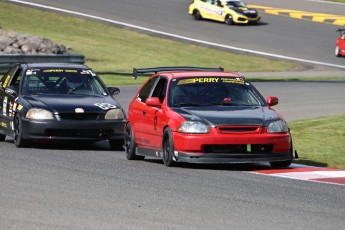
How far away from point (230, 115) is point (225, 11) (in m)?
37.9

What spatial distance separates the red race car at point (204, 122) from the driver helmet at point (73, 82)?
8.58 ft

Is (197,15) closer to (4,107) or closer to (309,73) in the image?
(309,73)

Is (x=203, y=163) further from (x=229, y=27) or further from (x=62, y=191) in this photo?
(x=229, y=27)

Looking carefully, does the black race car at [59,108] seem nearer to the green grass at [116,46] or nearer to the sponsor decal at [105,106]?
the sponsor decal at [105,106]

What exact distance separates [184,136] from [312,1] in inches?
1779

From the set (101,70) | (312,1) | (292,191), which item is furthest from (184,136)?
(312,1)

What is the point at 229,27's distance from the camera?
5188 cm

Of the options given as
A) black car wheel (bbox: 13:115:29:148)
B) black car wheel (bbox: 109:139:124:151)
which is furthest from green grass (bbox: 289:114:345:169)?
black car wheel (bbox: 13:115:29:148)

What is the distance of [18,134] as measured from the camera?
1758cm

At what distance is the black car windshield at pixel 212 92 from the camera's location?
15.2 metres

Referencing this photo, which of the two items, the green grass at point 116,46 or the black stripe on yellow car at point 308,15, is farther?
the black stripe on yellow car at point 308,15

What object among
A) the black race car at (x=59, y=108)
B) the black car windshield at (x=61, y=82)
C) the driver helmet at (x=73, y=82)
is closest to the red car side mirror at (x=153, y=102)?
the black race car at (x=59, y=108)

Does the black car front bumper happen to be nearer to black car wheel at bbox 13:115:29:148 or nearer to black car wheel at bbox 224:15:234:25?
black car wheel at bbox 13:115:29:148

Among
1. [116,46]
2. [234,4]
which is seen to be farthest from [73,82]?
[234,4]
